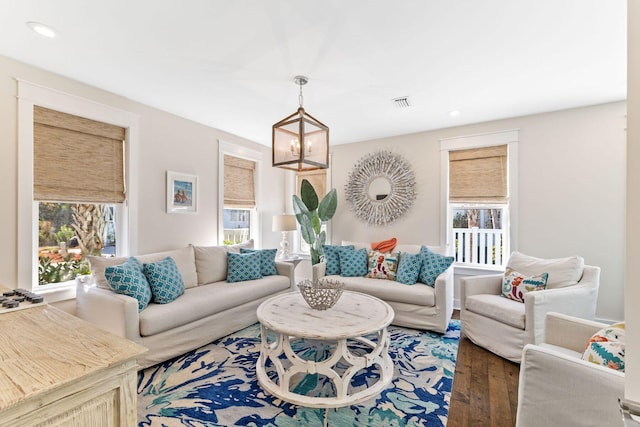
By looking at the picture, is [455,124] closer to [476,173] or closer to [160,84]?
[476,173]

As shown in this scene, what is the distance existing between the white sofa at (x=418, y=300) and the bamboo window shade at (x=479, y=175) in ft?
3.95

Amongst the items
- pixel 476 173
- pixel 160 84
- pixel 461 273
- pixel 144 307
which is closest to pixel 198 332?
pixel 144 307

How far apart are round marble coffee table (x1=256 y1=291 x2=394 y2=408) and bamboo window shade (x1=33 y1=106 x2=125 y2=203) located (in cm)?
211

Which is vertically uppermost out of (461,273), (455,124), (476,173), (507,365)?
(455,124)

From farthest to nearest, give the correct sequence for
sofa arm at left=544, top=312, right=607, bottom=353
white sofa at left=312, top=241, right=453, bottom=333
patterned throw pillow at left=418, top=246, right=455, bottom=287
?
patterned throw pillow at left=418, top=246, right=455, bottom=287 → white sofa at left=312, top=241, right=453, bottom=333 → sofa arm at left=544, top=312, right=607, bottom=353

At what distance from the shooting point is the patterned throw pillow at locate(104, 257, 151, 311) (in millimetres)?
2461

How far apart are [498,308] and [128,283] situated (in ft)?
10.6

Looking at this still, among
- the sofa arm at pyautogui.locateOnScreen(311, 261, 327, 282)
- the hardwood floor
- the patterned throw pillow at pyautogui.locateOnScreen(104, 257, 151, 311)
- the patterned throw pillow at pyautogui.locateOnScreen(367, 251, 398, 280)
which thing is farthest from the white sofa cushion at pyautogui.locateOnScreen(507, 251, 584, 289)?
the patterned throw pillow at pyautogui.locateOnScreen(104, 257, 151, 311)

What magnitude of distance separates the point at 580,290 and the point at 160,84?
13.9 ft

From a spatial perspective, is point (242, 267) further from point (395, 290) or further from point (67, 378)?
point (67, 378)

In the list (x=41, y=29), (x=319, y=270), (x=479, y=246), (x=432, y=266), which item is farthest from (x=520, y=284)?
(x=41, y=29)

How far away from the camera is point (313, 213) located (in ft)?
15.3

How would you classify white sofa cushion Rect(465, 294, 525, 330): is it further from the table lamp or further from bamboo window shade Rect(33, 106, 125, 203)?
bamboo window shade Rect(33, 106, 125, 203)

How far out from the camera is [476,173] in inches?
159
